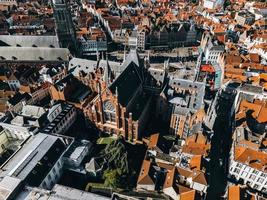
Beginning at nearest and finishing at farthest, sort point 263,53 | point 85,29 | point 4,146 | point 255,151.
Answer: point 255,151 < point 4,146 < point 263,53 < point 85,29

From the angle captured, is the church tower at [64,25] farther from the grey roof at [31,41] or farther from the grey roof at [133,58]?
the grey roof at [133,58]

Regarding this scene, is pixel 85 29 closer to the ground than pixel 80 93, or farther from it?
farther from it

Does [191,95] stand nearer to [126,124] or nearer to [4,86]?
[126,124]

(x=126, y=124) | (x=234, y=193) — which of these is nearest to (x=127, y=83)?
(x=126, y=124)

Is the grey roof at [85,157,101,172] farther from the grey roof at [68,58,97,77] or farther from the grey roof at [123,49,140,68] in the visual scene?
the grey roof at [68,58,97,77]

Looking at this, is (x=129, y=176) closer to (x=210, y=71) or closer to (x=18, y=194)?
(x=18, y=194)

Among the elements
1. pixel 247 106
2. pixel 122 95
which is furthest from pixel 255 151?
pixel 122 95
